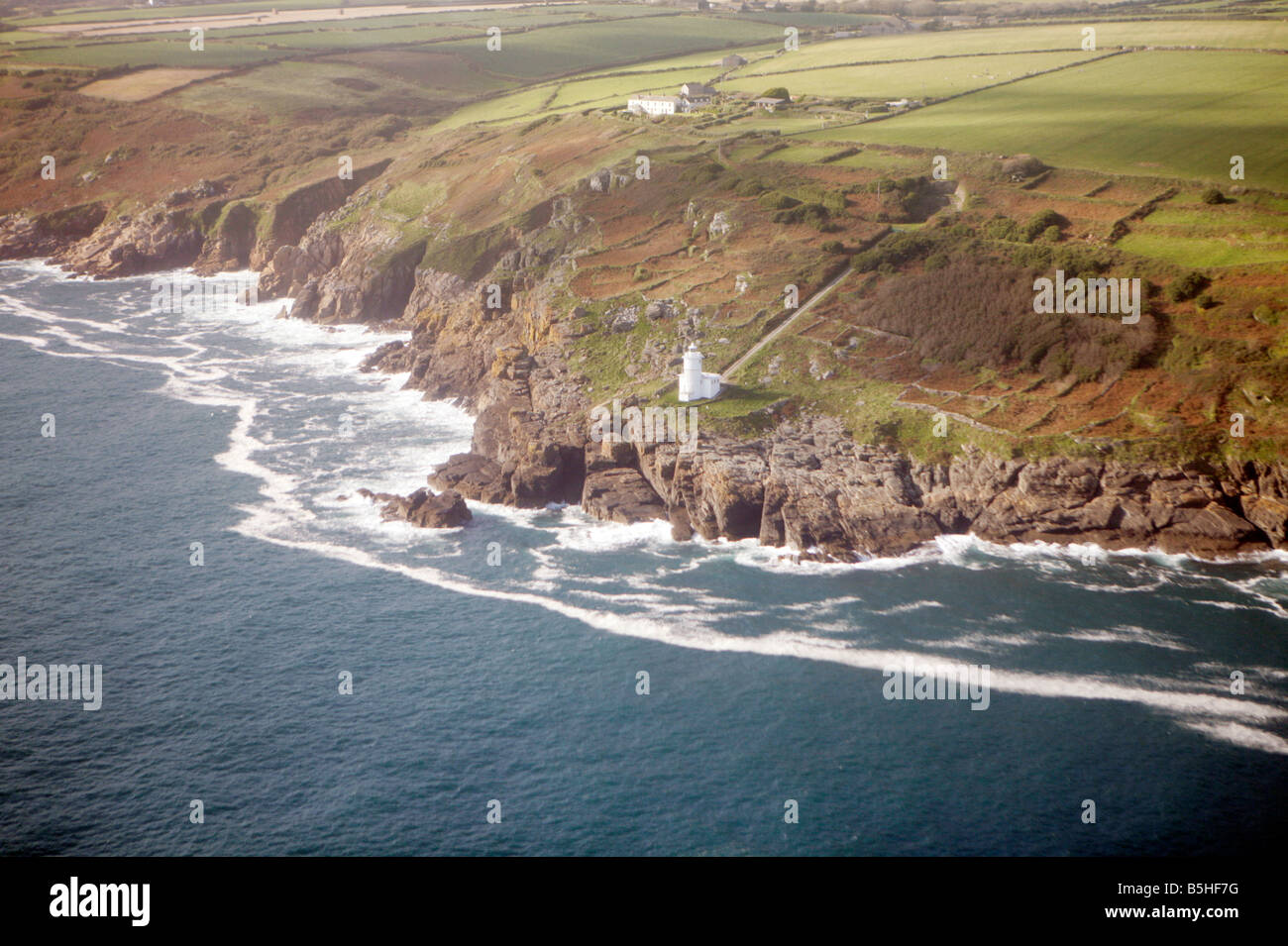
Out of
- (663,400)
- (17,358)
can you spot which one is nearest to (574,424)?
(663,400)

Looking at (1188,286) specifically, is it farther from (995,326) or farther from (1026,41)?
(1026,41)

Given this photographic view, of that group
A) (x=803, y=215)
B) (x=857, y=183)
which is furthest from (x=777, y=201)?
(x=857, y=183)

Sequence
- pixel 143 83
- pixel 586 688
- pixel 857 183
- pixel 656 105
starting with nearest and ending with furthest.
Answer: pixel 586 688 → pixel 857 183 → pixel 656 105 → pixel 143 83

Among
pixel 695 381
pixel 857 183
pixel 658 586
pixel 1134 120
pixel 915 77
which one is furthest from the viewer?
pixel 915 77

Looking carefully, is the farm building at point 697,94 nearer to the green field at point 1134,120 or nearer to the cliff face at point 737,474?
the green field at point 1134,120

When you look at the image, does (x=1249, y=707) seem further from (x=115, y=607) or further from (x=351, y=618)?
(x=115, y=607)
